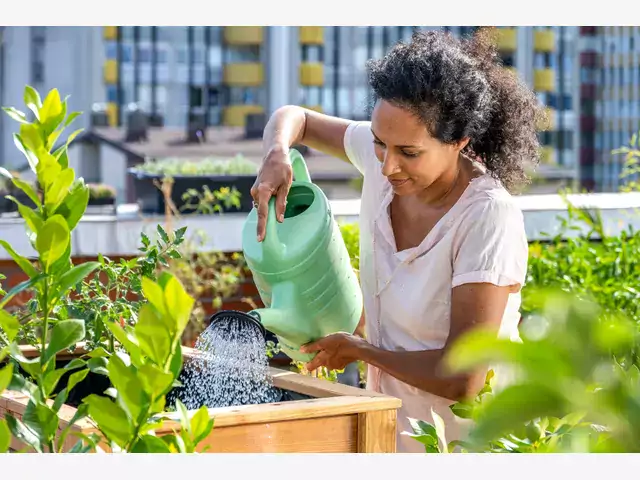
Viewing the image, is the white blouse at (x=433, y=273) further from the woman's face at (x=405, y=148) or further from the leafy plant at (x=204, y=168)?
the leafy plant at (x=204, y=168)

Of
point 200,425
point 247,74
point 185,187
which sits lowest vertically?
point 185,187

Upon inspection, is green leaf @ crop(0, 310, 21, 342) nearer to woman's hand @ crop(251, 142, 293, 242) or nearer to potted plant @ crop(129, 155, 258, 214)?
woman's hand @ crop(251, 142, 293, 242)

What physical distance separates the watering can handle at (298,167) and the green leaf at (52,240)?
1.07m

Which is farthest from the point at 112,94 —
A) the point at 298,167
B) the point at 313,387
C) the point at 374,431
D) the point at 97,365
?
the point at 97,365

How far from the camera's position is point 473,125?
153 centimetres

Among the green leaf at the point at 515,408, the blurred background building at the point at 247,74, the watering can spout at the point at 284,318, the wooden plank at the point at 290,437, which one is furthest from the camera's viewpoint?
the blurred background building at the point at 247,74

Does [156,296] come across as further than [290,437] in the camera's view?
No

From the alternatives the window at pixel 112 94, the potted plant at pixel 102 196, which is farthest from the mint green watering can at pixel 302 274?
the window at pixel 112 94

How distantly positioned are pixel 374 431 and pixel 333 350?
291 millimetres

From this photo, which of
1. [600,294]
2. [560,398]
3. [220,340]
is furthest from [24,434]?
[600,294]

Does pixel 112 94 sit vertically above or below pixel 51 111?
above

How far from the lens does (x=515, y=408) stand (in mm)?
255

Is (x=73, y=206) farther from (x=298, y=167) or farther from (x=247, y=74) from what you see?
(x=247, y=74)

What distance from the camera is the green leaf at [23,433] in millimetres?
549
